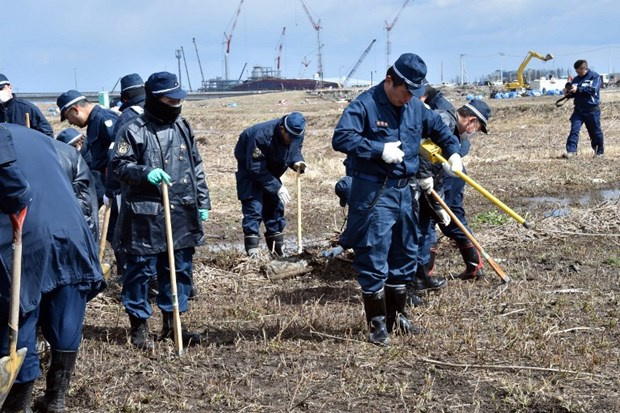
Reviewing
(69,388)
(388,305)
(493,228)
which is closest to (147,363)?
(69,388)

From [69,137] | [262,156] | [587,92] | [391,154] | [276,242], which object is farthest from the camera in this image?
[587,92]

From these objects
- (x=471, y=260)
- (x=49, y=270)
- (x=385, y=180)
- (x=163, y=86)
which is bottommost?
(x=471, y=260)

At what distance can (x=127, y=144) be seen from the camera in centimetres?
571

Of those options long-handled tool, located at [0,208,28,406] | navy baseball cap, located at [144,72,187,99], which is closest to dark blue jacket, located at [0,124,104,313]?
long-handled tool, located at [0,208,28,406]

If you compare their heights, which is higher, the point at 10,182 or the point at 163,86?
the point at 163,86

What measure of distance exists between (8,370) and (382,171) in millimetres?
2693

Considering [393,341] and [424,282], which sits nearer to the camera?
[393,341]

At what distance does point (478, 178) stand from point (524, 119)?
15.5 meters

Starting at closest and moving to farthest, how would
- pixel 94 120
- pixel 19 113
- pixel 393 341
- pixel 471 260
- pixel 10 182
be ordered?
pixel 10 182 < pixel 393 341 < pixel 471 260 < pixel 94 120 < pixel 19 113

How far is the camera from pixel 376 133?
18.2ft

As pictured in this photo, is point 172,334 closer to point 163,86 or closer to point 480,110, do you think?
point 163,86

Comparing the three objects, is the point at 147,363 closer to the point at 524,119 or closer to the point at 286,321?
the point at 286,321

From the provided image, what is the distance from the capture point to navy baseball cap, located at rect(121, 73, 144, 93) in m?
7.91

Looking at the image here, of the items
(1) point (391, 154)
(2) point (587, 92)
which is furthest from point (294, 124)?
(2) point (587, 92)
